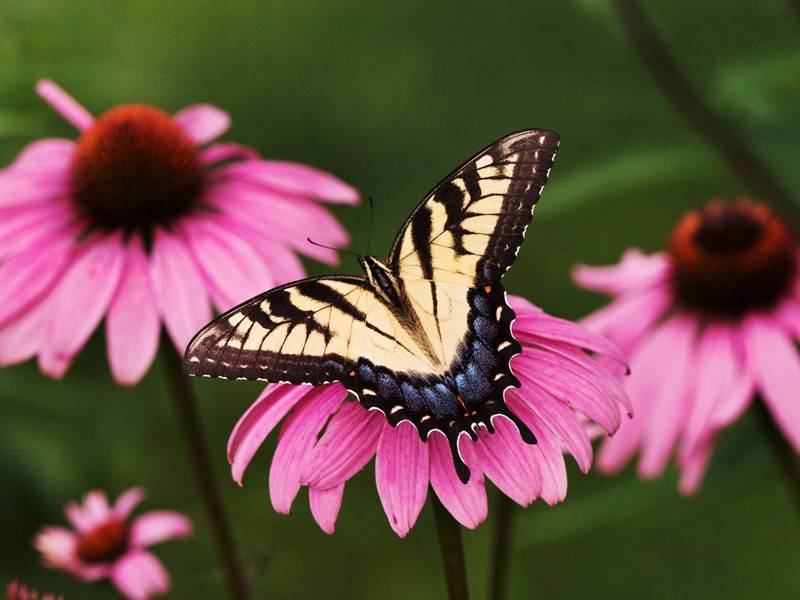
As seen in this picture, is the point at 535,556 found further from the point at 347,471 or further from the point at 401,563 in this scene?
the point at 347,471

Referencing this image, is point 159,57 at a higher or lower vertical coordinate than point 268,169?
higher

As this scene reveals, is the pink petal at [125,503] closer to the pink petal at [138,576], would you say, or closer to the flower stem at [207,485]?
the pink petal at [138,576]

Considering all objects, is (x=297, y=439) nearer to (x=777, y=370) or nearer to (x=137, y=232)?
(x=137, y=232)

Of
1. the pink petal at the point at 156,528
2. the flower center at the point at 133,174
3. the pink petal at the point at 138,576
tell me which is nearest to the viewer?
the pink petal at the point at 138,576

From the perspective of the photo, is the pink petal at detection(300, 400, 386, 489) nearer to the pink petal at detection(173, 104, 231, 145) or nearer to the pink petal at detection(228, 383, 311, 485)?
the pink petal at detection(228, 383, 311, 485)

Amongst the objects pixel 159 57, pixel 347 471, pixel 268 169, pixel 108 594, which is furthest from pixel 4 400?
pixel 159 57

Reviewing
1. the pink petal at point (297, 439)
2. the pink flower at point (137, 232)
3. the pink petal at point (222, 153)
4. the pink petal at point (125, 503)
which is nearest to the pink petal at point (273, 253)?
the pink flower at point (137, 232)

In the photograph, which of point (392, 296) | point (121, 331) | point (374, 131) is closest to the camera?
point (392, 296)
